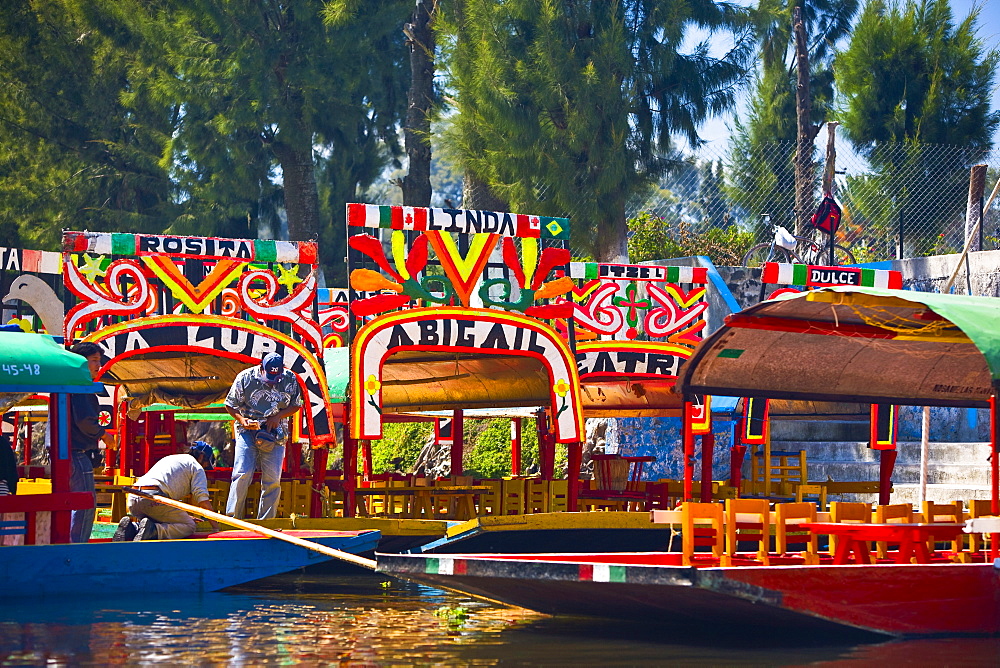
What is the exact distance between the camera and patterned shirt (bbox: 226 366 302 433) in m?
13.8

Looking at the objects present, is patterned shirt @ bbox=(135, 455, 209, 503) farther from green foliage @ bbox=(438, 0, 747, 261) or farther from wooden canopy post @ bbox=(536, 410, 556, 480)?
green foliage @ bbox=(438, 0, 747, 261)

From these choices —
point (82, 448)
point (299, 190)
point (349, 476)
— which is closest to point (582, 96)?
point (299, 190)

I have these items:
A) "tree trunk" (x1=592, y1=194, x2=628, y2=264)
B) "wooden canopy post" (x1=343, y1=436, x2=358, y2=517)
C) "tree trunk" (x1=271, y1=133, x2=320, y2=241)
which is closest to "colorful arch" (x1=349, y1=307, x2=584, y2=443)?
"wooden canopy post" (x1=343, y1=436, x2=358, y2=517)

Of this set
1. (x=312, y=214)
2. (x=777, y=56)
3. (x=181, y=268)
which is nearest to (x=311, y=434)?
(x=181, y=268)

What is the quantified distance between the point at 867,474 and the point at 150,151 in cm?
1827

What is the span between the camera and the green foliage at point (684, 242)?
27.0 metres

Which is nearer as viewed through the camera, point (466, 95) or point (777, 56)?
point (466, 95)

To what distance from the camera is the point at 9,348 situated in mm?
11273

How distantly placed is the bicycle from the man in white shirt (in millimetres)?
12085

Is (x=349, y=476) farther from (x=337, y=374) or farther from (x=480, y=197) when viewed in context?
(x=480, y=197)

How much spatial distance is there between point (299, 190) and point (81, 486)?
17.7 meters

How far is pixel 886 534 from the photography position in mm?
10422

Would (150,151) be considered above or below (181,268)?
above

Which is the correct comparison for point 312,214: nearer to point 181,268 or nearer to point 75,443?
point 181,268
